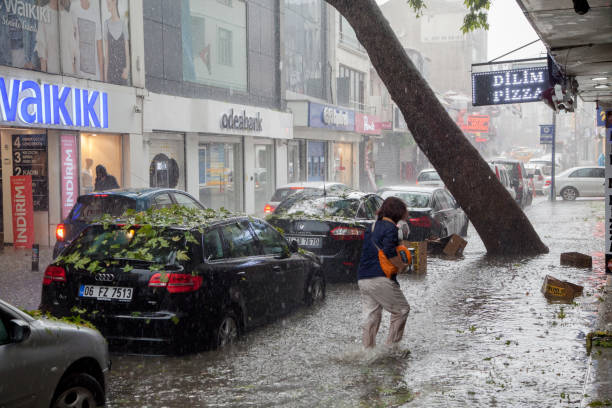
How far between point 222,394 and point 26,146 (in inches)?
507

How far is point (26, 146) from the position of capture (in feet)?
56.5

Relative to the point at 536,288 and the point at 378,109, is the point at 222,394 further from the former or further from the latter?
the point at 378,109

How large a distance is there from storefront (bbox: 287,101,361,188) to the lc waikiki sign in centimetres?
1270

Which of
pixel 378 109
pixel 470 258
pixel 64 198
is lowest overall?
pixel 470 258

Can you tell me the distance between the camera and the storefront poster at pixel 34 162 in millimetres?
17156

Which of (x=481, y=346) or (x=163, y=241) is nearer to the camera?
(x=163, y=241)

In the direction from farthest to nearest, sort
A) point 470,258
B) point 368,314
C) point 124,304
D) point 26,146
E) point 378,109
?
point 378,109 < point 26,146 < point 470,258 < point 368,314 < point 124,304

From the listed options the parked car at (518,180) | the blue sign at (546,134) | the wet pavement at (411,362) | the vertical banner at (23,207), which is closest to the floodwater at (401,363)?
the wet pavement at (411,362)

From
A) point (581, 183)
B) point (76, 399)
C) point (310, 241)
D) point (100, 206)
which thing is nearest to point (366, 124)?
point (581, 183)

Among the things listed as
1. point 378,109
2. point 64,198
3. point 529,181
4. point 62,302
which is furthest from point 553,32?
point 378,109

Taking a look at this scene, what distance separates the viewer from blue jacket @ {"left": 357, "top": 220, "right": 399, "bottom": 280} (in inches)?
281

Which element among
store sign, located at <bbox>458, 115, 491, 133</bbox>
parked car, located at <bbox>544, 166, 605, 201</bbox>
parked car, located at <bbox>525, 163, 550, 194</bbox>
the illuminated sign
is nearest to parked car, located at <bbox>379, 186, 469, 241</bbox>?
the illuminated sign

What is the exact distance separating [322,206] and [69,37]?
920 cm

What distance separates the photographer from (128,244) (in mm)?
7371
